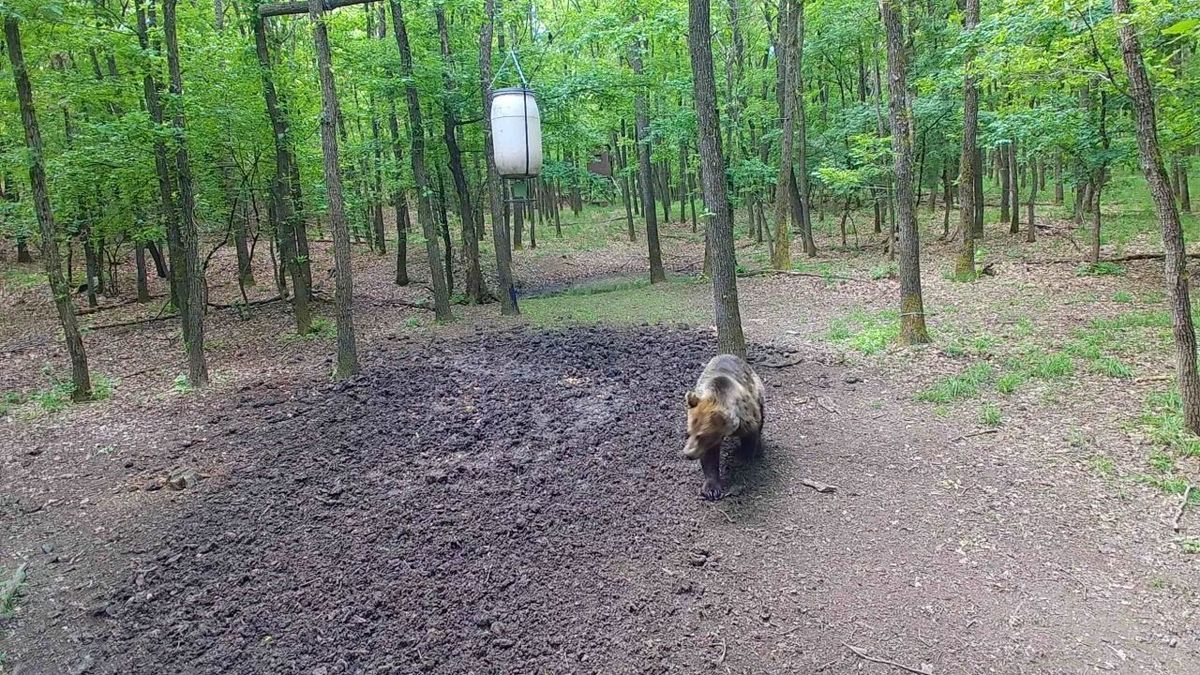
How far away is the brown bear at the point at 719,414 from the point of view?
4922 mm

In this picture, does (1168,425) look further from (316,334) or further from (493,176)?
(316,334)

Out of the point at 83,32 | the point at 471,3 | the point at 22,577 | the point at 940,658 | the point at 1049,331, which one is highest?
the point at 471,3

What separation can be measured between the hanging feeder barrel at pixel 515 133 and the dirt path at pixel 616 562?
122 inches

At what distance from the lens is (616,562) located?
15.0ft

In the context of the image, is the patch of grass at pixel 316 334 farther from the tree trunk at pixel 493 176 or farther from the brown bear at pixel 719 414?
the brown bear at pixel 719 414

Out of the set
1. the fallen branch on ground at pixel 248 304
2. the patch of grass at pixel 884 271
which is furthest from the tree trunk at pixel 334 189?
the patch of grass at pixel 884 271

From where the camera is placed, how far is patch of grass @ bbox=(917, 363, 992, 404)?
6936 millimetres

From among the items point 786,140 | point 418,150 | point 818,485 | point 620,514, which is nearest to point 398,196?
point 418,150

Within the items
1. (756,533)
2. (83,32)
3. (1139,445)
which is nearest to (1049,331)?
(1139,445)

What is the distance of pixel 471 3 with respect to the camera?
1130 centimetres

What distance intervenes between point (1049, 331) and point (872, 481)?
5251mm

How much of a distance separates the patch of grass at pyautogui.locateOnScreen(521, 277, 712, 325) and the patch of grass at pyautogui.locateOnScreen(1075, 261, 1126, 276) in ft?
23.6

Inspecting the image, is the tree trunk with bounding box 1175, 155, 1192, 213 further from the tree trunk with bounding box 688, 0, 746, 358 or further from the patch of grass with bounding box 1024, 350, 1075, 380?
the tree trunk with bounding box 688, 0, 746, 358

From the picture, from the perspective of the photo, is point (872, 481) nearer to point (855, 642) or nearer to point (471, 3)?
point (855, 642)
